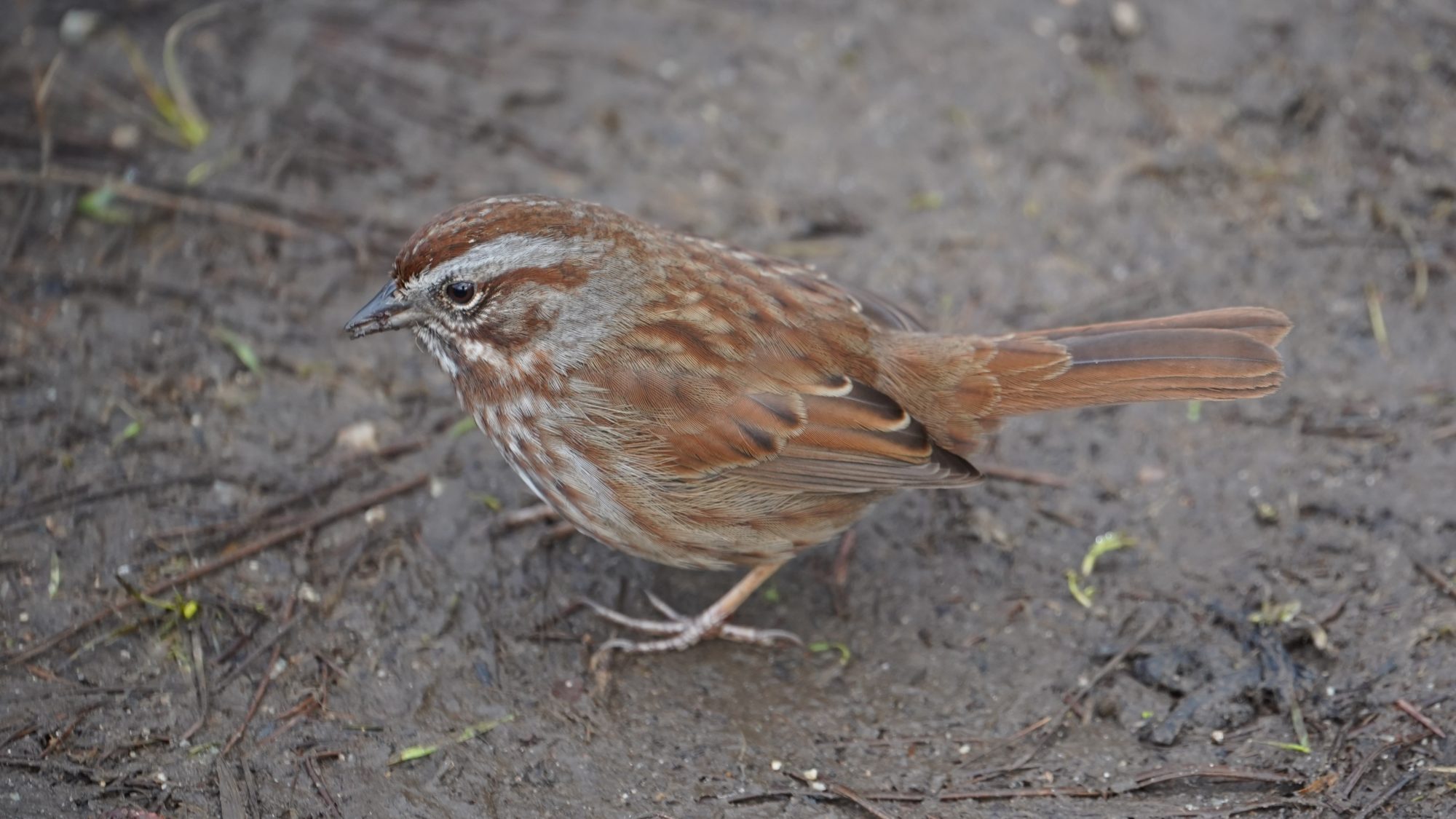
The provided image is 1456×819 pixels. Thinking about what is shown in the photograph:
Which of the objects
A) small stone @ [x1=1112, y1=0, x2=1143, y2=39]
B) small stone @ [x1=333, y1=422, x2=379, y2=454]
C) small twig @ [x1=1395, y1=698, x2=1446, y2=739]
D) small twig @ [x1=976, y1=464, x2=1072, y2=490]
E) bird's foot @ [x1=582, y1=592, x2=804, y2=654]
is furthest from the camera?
small stone @ [x1=1112, y1=0, x2=1143, y2=39]

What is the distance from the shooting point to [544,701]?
4.32 m

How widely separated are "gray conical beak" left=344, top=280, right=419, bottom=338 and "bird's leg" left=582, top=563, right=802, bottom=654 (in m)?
1.28

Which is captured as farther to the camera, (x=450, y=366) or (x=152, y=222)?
(x=152, y=222)

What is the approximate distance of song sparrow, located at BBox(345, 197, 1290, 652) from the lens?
4.18 m

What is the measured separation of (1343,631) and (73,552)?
4592mm

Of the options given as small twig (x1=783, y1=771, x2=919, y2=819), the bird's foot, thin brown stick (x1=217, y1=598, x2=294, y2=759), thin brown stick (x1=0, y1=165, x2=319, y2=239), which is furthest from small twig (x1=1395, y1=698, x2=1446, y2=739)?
thin brown stick (x1=0, y1=165, x2=319, y2=239)

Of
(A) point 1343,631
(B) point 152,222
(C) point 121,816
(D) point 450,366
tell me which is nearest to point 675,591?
(D) point 450,366

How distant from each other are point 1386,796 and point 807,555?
7.38ft

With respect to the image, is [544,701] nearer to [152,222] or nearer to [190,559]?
[190,559]

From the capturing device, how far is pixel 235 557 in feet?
14.8

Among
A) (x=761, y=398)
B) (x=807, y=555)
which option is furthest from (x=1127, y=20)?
(x=761, y=398)

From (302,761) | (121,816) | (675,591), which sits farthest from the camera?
(675,591)

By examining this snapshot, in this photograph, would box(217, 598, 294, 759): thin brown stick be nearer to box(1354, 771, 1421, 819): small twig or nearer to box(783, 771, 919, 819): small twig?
box(783, 771, 919, 819): small twig

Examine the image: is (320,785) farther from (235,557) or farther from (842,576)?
(842,576)
